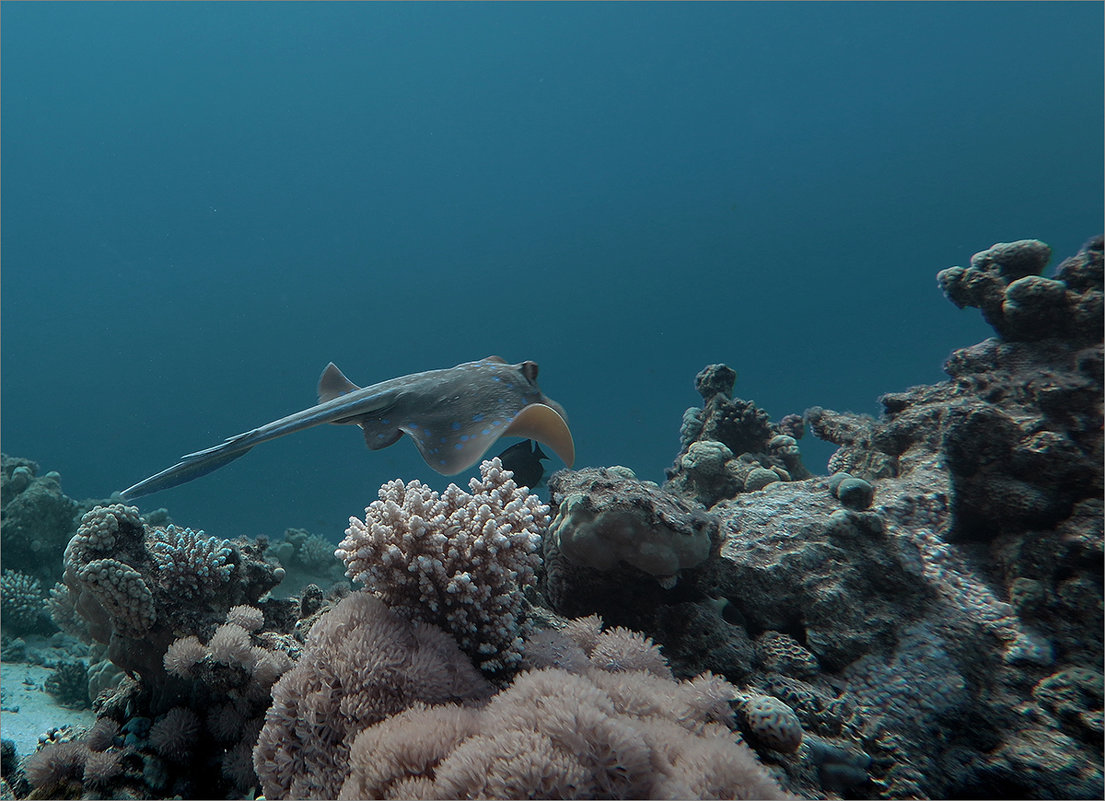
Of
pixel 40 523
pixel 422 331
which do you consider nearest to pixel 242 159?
pixel 422 331

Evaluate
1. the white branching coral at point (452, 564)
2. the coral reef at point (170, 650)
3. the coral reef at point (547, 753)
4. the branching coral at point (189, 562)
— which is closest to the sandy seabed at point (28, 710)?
the coral reef at point (170, 650)

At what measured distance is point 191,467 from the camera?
13.5 ft

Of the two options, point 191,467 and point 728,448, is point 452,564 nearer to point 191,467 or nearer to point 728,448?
point 191,467

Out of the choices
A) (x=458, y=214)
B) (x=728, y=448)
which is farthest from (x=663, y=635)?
(x=458, y=214)

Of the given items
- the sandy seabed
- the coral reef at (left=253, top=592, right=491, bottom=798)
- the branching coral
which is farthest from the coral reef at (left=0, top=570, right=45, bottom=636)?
the coral reef at (left=253, top=592, right=491, bottom=798)

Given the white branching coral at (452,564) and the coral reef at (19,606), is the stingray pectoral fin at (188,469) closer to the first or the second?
the white branching coral at (452,564)

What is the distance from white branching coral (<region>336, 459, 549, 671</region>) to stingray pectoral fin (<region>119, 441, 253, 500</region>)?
213 centimetres

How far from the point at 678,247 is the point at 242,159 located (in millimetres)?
73998

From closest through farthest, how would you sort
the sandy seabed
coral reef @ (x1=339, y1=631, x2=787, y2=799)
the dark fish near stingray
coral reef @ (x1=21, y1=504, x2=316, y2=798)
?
coral reef @ (x1=339, y1=631, x2=787, y2=799) → coral reef @ (x1=21, y1=504, x2=316, y2=798) → the sandy seabed → the dark fish near stingray

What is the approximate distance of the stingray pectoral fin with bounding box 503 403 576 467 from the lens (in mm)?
4988

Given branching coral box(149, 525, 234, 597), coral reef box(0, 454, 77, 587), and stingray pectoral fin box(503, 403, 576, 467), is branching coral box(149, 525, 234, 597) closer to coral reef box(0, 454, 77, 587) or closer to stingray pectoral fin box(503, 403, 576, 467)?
stingray pectoral fin box(503, 403, 576, 467)

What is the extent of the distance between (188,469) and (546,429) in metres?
3.21

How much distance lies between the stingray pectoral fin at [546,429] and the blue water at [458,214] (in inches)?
2044

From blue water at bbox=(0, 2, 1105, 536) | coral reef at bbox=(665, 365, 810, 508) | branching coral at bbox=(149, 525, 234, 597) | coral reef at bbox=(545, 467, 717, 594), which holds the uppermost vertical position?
blue water at bbox=(0, 2, 1105, 536)
